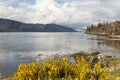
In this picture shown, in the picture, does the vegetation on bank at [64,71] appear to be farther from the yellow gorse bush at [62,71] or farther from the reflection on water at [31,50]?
the reflection on water at [31,50]

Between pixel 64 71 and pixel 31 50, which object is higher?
pixel 64 71

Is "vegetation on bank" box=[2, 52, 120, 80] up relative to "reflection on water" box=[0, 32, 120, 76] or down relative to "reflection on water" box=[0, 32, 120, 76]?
up

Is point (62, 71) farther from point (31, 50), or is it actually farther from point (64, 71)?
point (31, 50)

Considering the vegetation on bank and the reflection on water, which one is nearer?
the vegetation on bank

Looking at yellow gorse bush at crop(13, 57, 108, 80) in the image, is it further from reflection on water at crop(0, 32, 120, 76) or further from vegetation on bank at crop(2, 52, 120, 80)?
reflection on water at crop(0, 32, 120, 76)

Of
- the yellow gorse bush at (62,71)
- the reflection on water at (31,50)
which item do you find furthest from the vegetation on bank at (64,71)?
the reflection on water at (31,50)

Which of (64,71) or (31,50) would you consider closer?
(64,71)

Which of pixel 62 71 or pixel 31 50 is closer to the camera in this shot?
pixel 62 71

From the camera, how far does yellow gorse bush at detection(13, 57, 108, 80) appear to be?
7238 mm

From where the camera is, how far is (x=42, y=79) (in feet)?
25.8

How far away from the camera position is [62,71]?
8.42 metres

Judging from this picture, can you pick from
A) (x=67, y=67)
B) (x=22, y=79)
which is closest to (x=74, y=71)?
(x=67, y=67)

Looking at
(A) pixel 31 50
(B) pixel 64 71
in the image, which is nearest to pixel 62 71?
(B) pixel 64 71

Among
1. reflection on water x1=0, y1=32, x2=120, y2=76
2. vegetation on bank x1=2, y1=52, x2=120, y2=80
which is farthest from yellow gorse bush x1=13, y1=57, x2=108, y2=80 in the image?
reflection on water x1=0, y1=32, x2=120, y2=76
